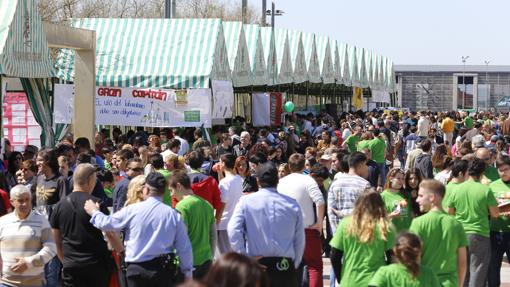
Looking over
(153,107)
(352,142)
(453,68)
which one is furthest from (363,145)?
(453,68)

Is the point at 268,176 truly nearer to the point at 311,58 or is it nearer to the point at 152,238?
the point at 152,238

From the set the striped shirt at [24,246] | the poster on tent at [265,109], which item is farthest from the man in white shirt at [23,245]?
the poster on tent at [265,109]

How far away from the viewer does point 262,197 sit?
8531 mm

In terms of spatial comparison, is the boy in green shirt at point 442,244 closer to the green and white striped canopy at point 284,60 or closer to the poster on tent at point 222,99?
the poster on tent at point 222,99

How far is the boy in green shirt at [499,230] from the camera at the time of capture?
1121 centimetres

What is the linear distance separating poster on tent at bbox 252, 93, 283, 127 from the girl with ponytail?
21.6 m

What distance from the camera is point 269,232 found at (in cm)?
845

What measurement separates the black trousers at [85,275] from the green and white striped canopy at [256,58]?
1858cm

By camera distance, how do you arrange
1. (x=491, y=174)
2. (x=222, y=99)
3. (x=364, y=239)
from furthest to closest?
1. (x=222, y=99)
2. (x=491, y=174)
3. (x=364, y=239)

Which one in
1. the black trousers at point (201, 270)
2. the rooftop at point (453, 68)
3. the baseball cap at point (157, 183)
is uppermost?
the rooftop at point (453, 68)

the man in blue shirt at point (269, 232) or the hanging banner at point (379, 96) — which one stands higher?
the hanging banner at point (379, 96)

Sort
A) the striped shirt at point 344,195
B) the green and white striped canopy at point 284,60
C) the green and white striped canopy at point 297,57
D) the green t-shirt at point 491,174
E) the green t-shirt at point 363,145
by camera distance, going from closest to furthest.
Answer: the striped shirt at point 344,195, the green t-shirt at point 491,174, the green t-shirt at point 363,145, the green and white striped canopy at point 284,60, the green and white striped canopy at point 297,57

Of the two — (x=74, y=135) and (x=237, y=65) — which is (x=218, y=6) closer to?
(x=237, y=65)

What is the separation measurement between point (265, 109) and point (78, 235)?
1966 cm
